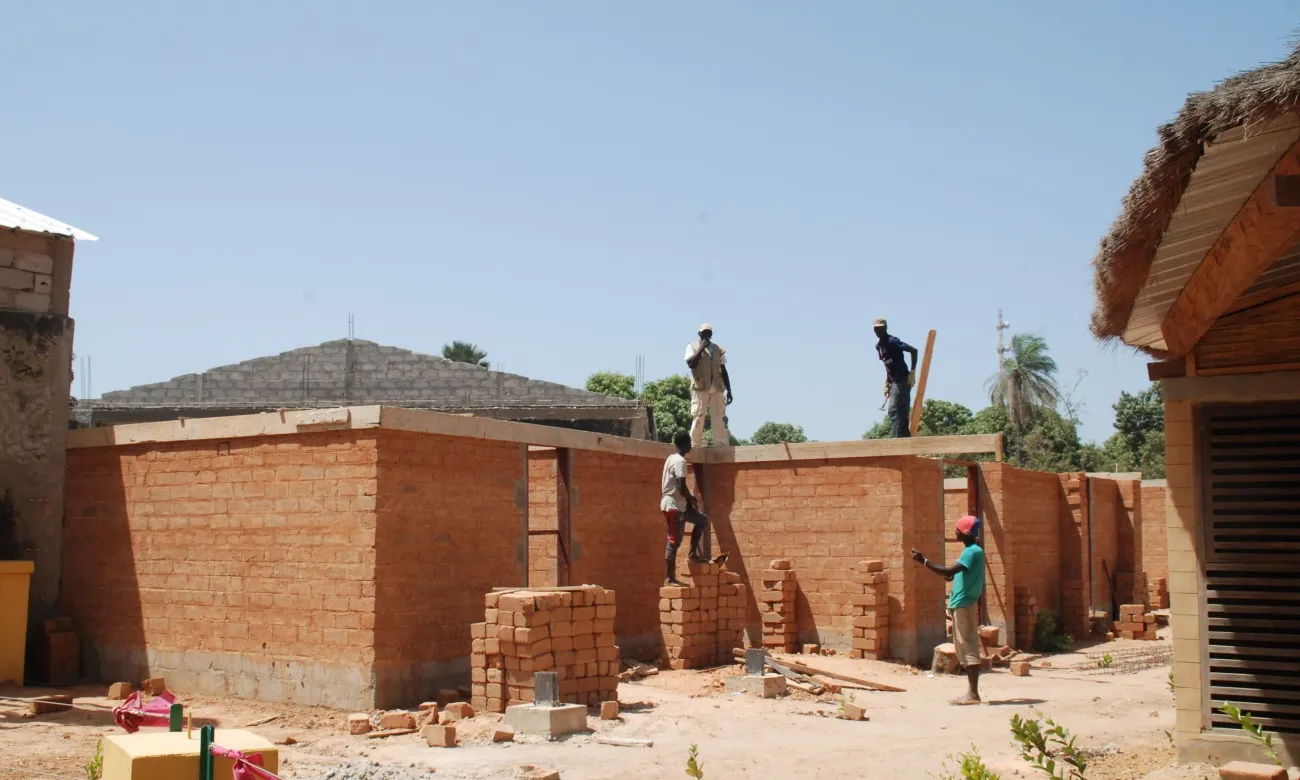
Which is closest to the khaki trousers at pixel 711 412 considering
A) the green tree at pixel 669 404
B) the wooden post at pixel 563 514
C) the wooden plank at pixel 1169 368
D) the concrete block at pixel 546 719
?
the wooden post at pixel 563 514

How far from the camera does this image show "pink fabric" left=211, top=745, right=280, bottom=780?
4.46m

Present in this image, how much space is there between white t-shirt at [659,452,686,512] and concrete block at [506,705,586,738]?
3.94 m

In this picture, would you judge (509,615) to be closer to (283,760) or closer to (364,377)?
(283,760)

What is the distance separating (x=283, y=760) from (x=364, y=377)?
820 inches

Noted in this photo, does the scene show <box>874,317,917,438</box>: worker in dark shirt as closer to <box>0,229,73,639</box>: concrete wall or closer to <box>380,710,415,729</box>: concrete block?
<box>380,710,415,729</box>: concrete block

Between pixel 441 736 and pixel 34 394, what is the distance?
682cm

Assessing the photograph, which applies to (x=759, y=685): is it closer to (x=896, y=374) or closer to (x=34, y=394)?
(x=896, y=374)

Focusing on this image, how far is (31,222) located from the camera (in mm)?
12914

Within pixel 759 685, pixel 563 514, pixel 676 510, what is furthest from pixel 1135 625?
pixel 563 514

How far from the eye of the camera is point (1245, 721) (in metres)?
5.86

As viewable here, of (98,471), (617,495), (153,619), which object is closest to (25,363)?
(98,471)

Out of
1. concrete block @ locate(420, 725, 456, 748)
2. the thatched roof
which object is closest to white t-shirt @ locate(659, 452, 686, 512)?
concrete block @ locate(420, 725, 456, 748)

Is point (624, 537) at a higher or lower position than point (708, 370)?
lower

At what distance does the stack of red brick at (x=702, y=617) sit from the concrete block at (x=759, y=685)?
129 cm
